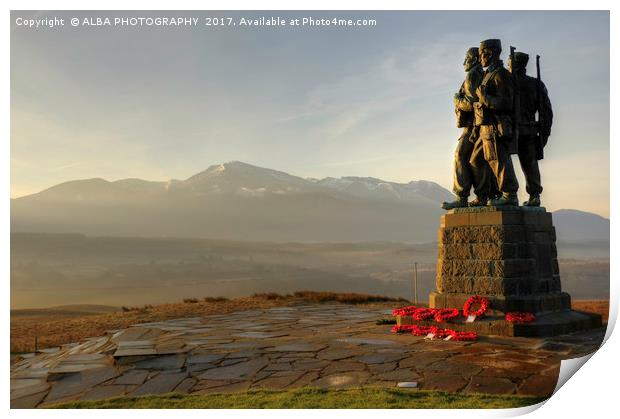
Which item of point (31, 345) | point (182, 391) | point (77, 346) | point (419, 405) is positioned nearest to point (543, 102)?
point (419, 405)

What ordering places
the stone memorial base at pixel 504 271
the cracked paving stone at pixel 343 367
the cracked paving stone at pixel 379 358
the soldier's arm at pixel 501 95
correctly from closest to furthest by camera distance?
the cracked paving stone at pixel 343 367, the cracked paving stone at pixel 379 358, the stone memorial base at pixel 504 271, the soldier's arm at pixel 501 95

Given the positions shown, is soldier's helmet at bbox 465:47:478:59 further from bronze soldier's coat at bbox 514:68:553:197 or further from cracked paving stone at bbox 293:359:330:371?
cracked paving stone at bbox 293:359:330:371

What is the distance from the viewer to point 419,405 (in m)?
5.23

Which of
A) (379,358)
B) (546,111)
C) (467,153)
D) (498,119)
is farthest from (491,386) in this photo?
(546,111)

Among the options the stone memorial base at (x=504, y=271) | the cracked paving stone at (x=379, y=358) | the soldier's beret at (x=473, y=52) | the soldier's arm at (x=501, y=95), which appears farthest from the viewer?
the soldier's beret at (x=473, y=52)

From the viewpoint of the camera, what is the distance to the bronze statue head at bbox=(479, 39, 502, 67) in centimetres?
915

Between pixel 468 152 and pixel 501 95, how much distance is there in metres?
1.21

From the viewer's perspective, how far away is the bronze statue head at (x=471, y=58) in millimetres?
9484

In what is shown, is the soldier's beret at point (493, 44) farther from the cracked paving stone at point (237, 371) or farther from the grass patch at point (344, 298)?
the grass patch at point (344, 298)

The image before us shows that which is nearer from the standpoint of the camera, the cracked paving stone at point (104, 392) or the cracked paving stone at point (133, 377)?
the cracked paving stone at point (104, 392)

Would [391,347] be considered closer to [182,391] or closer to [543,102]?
[182,391]

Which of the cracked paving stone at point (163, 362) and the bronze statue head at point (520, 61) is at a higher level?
the bronze statue head at point (520, 61)

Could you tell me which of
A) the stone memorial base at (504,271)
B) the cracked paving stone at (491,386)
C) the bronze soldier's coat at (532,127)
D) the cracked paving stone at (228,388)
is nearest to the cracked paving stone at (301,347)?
the cracked paving stone at (228,388)

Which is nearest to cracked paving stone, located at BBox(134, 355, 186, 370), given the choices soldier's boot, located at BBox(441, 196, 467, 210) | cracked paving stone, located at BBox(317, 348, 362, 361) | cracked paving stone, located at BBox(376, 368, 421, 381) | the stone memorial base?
cracked paving stone, located at BBox(317, 348, 362, 361)
